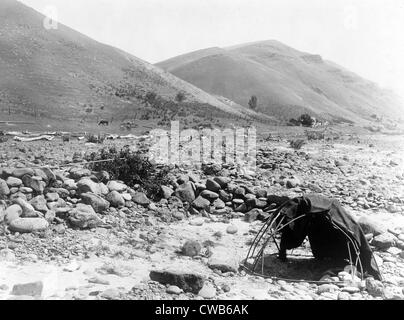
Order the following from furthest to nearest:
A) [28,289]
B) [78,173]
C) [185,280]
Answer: [78,173], [185,280], [28,289]

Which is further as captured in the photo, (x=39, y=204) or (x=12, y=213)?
(x=39, y=204)

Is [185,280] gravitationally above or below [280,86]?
below

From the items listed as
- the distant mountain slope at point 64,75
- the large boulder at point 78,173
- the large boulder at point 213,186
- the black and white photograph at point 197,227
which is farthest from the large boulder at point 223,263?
the distant mountain slope at point 64,75

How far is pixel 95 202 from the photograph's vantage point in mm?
6656

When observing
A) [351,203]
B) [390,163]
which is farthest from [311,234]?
[390,163]

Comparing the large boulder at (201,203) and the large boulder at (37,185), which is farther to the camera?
the large boulder at (201,203)

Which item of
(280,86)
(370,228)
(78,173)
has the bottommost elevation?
(370,228)

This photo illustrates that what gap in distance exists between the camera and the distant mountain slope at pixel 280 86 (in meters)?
75.9

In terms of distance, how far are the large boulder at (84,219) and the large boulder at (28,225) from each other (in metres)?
0.41

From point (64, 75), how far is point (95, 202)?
34.8 meters

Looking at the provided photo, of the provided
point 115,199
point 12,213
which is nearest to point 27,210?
point 12,213

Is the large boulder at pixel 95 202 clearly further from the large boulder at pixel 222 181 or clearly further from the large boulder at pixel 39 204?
the large boulder at pixel 222 181

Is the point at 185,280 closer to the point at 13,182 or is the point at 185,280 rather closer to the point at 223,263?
the point at 223,263
